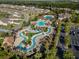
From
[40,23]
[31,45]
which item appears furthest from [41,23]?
[31,45]

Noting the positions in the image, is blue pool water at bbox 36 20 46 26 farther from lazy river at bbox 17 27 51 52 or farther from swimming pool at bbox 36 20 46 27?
lazy river at bbox 17 27 51 52

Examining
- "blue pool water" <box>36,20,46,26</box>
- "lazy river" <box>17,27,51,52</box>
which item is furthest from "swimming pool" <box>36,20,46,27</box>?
"lazy river" <box>17,27,51,52</box>

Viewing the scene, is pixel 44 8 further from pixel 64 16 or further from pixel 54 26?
pixel 54 26

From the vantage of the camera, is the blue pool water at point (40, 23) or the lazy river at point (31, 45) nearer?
the lazy river at point (31, 45)

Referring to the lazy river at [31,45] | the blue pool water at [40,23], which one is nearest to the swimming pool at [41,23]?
the blue pool water at [40,23]

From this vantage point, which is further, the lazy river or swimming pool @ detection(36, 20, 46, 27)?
swimming pool @ detection(36, 20, 46, 27)

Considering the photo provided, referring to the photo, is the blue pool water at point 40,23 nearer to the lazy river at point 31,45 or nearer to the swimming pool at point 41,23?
the swimming pool at point 41,23

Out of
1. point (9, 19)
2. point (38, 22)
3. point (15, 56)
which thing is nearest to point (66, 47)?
point (15, 56)

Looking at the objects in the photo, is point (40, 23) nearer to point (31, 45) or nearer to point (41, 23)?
point (41, 23)

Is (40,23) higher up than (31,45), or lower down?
higher up

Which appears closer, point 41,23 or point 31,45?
point 31,45

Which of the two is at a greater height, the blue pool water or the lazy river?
the blue pool water
